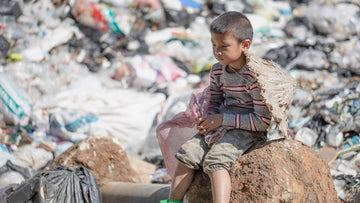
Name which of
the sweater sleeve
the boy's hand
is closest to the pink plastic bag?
the boy's hand

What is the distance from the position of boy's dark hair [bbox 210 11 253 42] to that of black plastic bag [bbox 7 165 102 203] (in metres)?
1.22

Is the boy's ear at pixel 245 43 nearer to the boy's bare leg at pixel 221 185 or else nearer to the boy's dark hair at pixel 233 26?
the boy's dark hair at pixel 233 26

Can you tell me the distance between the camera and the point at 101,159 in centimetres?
323

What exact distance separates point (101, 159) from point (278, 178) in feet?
5.34

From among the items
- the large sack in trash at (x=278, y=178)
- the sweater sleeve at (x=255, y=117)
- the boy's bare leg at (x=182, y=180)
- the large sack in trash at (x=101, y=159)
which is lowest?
the large sack in trash at (x=101, y=159)

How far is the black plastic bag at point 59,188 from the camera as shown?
2.47m

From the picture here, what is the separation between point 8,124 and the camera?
4.48 metres

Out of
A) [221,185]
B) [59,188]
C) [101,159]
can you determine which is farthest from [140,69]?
[221,185]

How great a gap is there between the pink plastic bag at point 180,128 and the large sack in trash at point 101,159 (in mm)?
825

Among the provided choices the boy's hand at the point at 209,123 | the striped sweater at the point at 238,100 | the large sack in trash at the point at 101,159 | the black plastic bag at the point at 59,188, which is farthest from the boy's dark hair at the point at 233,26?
the large sack in trash at the point at 101,159

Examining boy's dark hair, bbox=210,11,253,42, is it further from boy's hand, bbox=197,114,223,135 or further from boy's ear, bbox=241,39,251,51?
boy's hand, bbox=197,114,223,135

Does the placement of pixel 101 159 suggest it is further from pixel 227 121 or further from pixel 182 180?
pixel 227 121

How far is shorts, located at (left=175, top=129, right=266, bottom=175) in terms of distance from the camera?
201 centimetres

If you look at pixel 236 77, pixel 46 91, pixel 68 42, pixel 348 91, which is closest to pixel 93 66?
pixel 68 42
